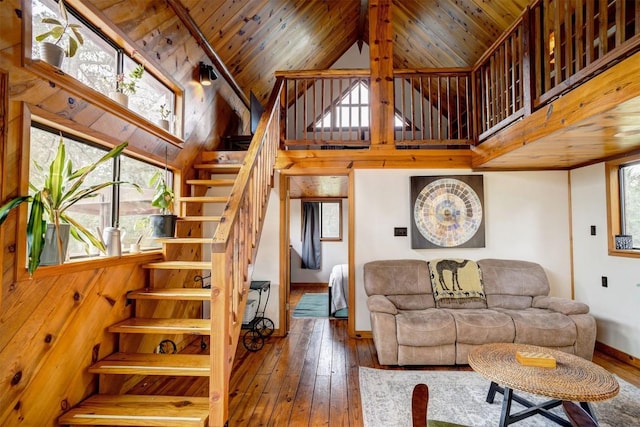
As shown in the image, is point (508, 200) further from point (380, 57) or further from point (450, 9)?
point (450, 9)

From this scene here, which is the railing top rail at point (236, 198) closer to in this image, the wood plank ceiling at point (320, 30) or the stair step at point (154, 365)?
the stair step at point (154, 365)

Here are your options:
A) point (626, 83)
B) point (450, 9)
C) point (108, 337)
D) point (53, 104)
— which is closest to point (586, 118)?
point (626, 83)

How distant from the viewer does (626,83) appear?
1.74 m

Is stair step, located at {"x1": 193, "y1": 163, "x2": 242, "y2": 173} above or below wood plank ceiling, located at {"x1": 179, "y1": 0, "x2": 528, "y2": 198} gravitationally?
below

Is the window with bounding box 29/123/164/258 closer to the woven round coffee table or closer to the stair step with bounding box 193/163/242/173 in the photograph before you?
the stair step with bounding box 193/163/242/173

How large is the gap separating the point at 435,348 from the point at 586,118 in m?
2.18

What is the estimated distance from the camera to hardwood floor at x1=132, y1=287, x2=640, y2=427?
2.23 metres

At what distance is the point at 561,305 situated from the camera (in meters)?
3.14

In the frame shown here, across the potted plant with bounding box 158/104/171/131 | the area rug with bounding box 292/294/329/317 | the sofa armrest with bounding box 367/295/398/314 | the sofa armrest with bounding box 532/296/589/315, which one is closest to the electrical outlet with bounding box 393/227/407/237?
the sofa armrest with bounding box 367/295/398/314

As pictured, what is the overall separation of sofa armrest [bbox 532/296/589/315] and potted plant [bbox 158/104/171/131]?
4.18 m

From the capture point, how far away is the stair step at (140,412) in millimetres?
1845

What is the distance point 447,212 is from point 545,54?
186cm

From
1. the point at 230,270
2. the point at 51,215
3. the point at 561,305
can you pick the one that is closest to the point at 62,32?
the point at 51,215

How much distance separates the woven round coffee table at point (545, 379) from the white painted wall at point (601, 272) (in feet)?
5.06
